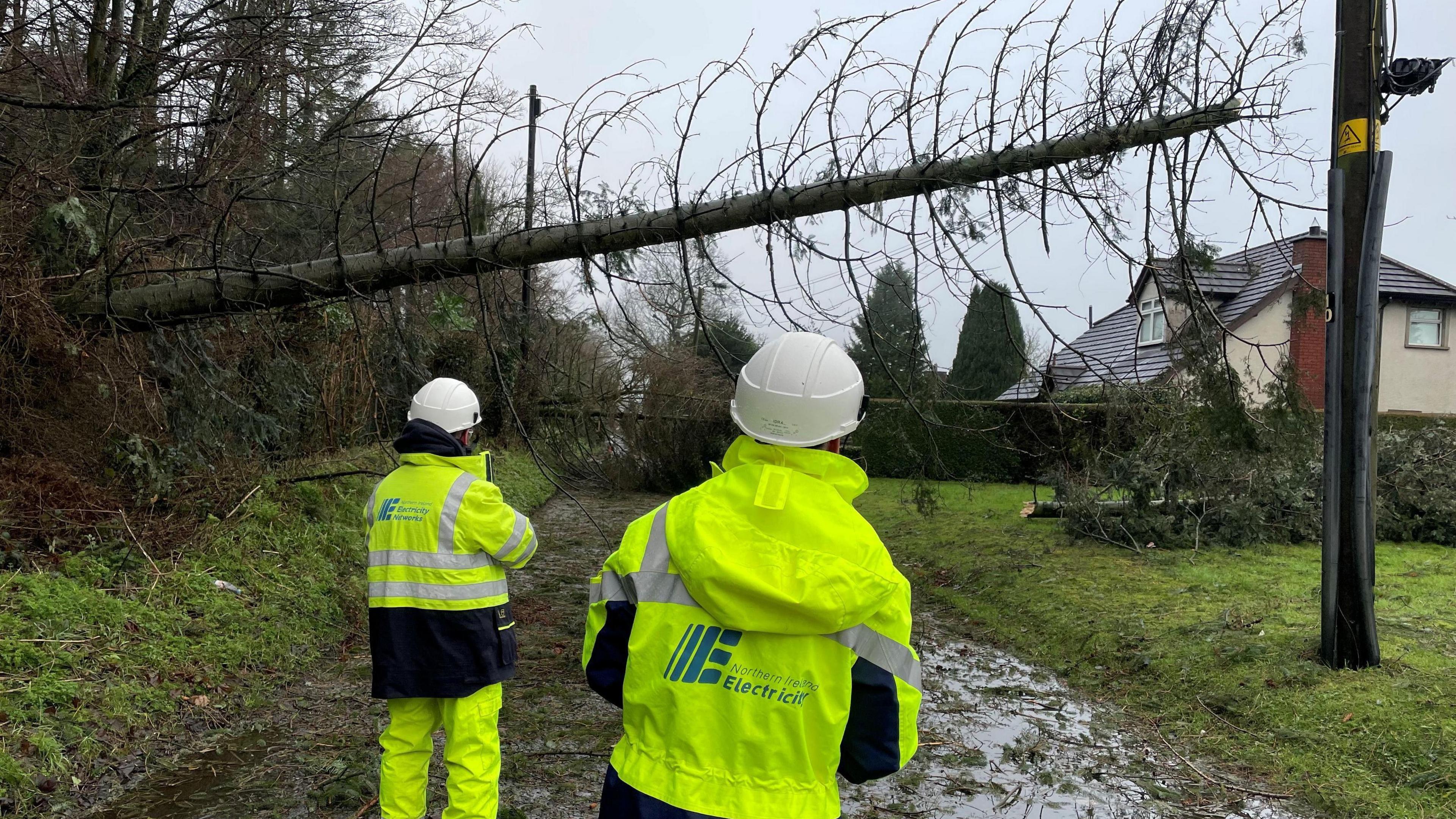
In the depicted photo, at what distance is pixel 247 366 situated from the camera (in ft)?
29.7

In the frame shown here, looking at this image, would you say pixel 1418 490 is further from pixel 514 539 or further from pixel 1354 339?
pixel 514 539

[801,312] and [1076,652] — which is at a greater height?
[801,312]

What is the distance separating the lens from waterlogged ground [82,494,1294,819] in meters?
4.09

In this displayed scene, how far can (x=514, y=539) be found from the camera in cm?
366

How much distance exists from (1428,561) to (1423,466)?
7.80 ft

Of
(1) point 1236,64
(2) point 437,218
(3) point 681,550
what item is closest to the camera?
(3) point 681,550

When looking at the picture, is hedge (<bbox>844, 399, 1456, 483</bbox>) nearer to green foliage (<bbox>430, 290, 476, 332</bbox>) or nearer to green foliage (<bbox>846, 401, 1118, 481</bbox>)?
green foliage (<bbox>846, 401, 1118, 481</bbox>)

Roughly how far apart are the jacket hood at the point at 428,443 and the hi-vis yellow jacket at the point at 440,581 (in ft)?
0.05

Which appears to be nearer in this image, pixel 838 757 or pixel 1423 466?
pixel 838 757

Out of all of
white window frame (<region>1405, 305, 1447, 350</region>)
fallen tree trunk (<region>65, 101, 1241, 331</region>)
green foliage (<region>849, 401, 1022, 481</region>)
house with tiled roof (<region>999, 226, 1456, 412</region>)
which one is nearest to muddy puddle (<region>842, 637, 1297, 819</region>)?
house with tiled roof (<region>999, 226, 1456, 412</region>)

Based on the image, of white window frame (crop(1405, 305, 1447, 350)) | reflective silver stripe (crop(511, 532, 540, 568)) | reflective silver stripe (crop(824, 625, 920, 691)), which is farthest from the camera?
white window frame (crop(1405, 305, 1447, 350))

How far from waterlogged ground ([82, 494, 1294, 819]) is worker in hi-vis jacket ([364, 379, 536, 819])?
59 centimetres

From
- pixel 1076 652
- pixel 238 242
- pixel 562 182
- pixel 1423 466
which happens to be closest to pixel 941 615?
pixel 1076 652

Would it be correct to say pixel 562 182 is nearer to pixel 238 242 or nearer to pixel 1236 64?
pixel 1236 64
